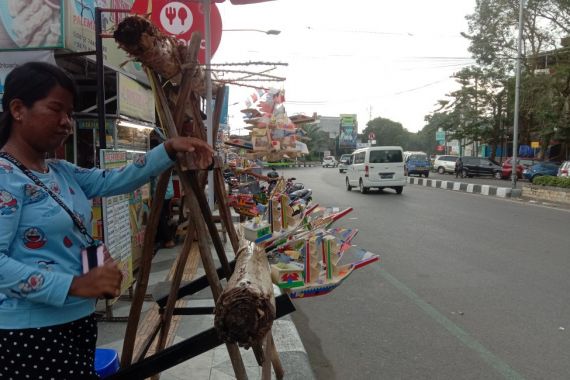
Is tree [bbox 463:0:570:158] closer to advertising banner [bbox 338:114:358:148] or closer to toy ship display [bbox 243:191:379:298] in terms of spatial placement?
toy ship display [bbox 243:191:379:298]

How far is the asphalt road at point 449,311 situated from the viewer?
3.13m

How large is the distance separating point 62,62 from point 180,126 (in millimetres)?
4512

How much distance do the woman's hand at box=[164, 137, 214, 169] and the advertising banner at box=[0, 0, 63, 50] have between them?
14.7 ft

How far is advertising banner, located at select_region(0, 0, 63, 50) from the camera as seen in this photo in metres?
5.20

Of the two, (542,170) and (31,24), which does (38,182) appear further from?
(542,170)

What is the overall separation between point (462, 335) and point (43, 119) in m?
3.47

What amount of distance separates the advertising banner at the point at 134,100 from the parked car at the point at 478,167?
24.6m

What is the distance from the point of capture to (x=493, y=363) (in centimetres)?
311

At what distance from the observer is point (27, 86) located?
4.43 ft

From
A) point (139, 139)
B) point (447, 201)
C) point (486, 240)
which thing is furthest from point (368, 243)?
point (447, 201)

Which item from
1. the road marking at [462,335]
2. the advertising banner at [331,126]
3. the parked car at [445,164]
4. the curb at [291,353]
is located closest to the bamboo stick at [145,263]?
the curb at [291,353]

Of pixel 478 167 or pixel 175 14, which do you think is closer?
pixel 175 14

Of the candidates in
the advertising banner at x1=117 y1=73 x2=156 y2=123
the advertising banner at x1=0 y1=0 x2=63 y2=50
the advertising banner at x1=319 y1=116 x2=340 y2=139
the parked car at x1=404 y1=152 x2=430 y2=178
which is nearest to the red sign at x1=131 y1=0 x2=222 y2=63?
the advertising banner at x1=117 y1=73 x2=156 y2=123

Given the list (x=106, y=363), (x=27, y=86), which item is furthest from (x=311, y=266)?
(x=27, y=86)
